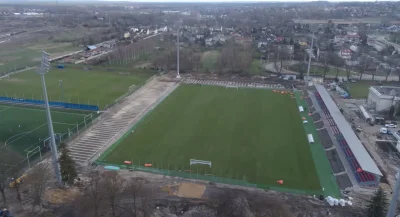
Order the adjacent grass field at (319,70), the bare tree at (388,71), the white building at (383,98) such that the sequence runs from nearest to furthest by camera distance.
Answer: the white building at (383,98) → the bare tree at (388,71) → the adjacent grass field at (319,70)

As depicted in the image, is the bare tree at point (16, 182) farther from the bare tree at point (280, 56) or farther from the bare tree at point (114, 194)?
the bare tree at point (280, 56)

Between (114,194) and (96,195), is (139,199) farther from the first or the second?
(96,195)

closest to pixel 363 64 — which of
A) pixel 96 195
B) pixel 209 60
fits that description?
pixel 209 60

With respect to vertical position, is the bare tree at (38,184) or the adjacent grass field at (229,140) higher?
the bare tree at (38,184)

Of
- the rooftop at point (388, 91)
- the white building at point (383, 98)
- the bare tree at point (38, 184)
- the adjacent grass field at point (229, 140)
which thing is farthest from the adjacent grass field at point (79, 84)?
the rooftop at point (388, 91)

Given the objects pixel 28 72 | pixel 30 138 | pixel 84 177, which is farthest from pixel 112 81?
pixel 84 177
